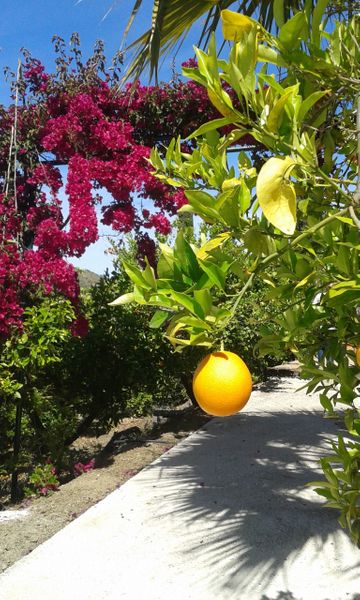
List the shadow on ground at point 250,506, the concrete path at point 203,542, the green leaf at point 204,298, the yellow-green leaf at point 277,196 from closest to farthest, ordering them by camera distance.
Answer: the yellow-green leaf at point 277,196 < the green leaf at point 204,298 < the concrete path at point 203,542 < the shadow on ground at point 250,506

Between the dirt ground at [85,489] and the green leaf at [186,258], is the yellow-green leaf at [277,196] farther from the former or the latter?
the dirt ground at [85,489]

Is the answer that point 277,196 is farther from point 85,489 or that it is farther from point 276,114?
point 85,489

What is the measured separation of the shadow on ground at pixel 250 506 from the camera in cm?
301

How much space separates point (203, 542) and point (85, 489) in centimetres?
136

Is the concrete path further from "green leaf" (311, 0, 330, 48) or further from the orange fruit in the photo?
"green leaf" (311, 0, 330, 48)

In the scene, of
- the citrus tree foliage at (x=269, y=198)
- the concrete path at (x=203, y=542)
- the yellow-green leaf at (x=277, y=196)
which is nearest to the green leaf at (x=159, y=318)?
the citrus tree foliage at (x=269, y=198)

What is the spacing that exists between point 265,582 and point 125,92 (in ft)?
12.0

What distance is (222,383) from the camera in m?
1.22

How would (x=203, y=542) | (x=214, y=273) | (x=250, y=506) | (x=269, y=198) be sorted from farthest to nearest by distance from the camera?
(x=250, y=506)
(x=203, y=542)
(x=214, y=273)
(x=269, y=198)

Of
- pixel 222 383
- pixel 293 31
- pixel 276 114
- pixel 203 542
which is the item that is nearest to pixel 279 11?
pixel 293 31

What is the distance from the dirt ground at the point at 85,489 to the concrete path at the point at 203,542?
18 cm

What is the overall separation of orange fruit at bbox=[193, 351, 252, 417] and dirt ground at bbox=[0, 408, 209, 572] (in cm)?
248

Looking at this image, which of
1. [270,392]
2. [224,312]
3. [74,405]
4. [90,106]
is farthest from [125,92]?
[270,392]

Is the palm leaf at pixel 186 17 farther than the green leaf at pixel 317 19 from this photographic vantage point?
Yes
